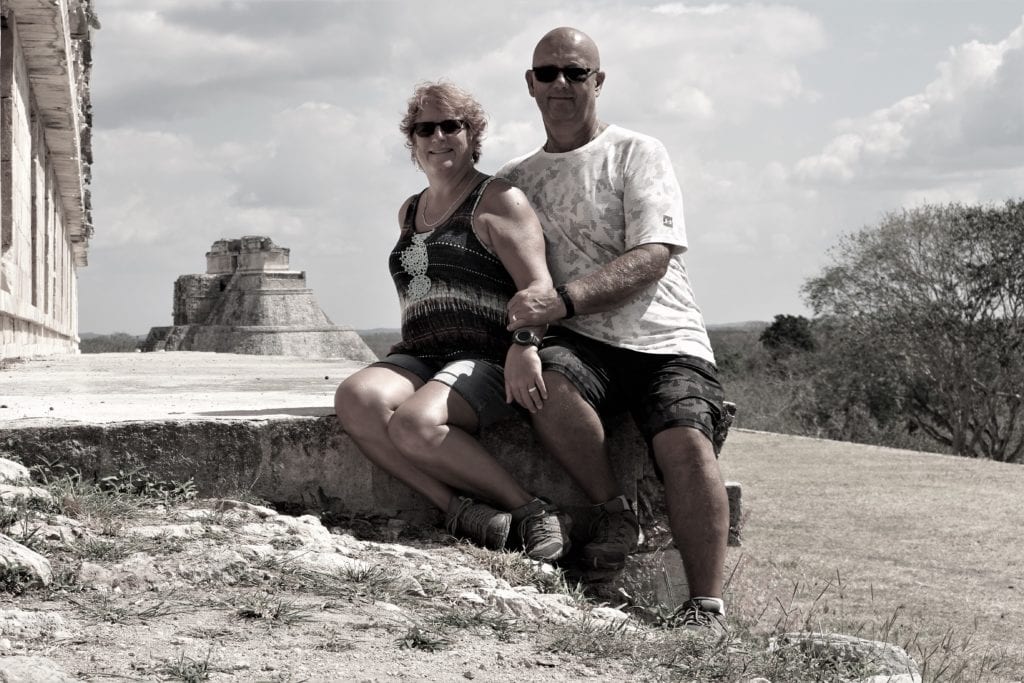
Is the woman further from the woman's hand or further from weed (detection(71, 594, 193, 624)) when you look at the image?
weed (detection(71, 594, 193, 624))

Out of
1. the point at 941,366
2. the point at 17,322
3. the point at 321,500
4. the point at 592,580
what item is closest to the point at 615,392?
the point at 592,580

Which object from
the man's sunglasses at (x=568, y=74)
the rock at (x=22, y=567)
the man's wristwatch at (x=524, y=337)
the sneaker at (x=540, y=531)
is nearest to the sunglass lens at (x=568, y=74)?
the man's sunglasses at (x=568, y=74)

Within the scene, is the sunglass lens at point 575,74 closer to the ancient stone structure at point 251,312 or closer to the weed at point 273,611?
the weed at point 273,611

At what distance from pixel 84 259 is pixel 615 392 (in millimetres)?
30232

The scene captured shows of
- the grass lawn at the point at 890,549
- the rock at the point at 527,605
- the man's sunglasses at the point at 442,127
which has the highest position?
the man's sunglasses at the point at 442,127

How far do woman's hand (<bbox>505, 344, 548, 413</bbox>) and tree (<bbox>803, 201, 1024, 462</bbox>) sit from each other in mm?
22014

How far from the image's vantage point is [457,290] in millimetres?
4176

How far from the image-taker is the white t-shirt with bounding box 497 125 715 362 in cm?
407

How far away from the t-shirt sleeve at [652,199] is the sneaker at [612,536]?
36.8 inches

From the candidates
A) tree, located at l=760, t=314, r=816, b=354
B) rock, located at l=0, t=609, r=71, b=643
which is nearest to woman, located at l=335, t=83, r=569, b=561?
rock, located at l=0, t=609, r=71, b=643

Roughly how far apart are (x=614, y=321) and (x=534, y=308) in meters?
0.36

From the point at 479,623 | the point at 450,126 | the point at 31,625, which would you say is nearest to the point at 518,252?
Answer: the point at 450,126

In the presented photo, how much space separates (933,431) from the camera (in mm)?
25125

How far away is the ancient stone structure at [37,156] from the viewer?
1034 cm
